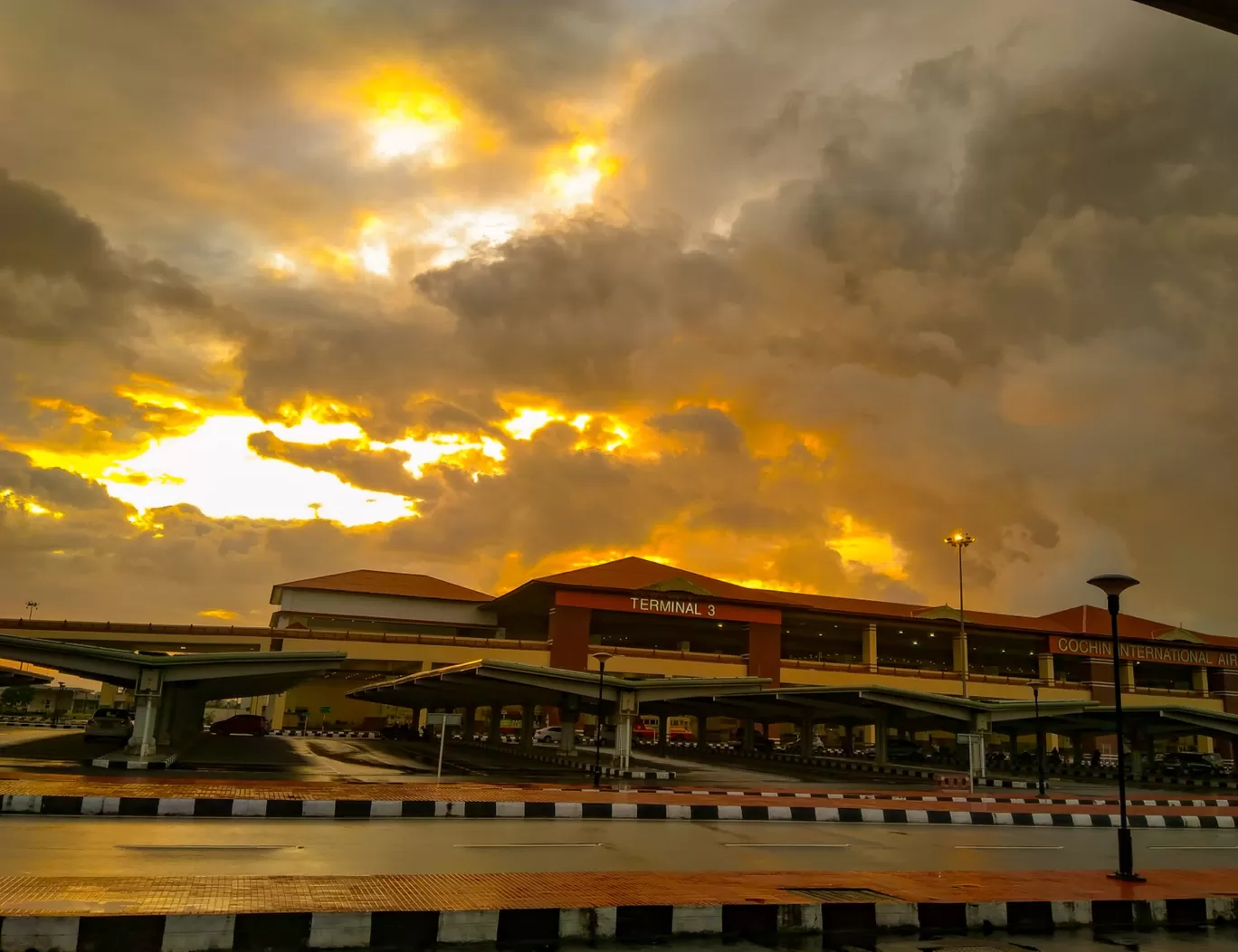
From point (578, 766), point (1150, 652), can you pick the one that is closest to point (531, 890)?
point (578, 766)

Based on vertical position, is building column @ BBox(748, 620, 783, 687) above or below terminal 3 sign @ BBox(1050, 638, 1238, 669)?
below

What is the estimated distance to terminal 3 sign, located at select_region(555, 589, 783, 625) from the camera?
52219 millimetres

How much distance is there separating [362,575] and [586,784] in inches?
1841

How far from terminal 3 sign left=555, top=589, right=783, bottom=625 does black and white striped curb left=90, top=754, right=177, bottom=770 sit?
28.9 meters

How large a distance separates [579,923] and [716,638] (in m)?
59.2

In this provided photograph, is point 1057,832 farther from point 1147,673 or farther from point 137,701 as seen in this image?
point 1147,673

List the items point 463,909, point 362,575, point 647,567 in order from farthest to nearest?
point 362,575, point 647,567, point 463,909

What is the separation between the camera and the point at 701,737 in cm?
5288

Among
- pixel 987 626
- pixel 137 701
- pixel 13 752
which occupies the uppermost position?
pixel 987 626

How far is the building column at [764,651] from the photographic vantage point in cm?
5481

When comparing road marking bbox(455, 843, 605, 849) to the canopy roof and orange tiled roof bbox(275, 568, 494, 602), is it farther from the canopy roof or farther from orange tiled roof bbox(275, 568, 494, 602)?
orange tiled roof bbox(275, 568, 494, 602)

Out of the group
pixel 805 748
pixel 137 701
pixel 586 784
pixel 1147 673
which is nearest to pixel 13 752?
pixel 137 701

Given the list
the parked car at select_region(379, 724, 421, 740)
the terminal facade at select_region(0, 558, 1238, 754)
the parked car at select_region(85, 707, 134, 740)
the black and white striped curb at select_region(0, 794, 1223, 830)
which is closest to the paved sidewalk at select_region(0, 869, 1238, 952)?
the black and white striped curb at select_region(0, 794, 1223, 830)

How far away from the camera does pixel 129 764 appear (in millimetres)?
23344
